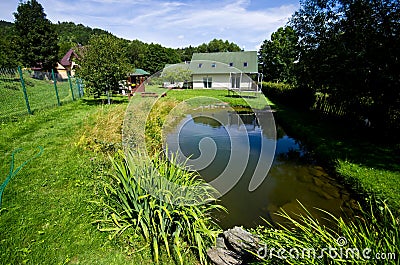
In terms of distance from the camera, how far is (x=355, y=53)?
7367 mm

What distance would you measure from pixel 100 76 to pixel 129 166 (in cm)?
1071

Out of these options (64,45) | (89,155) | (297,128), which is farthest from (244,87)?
(64,45)

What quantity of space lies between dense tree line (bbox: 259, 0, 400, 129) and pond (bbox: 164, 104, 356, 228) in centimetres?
294

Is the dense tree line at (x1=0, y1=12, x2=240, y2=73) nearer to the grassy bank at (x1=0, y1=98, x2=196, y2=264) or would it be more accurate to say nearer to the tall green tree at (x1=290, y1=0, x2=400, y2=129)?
the grassy bank at (x1=0, y1=98, x2=196, y2=264)

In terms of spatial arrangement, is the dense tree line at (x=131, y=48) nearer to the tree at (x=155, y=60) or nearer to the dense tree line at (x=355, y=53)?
the tree at (x=155, y=60)

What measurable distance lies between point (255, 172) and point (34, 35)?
3445 cm

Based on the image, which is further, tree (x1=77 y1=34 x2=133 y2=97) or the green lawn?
tree (x1=77 y1=34 x2=133 y2=97)

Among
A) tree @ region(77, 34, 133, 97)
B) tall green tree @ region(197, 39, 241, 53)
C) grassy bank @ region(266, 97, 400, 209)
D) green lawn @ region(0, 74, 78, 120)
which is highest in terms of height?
tall green tree @ region(197, 39, 241, 53)

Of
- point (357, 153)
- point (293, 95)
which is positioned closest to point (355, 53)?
point (357, 153)

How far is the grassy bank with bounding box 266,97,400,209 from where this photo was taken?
4631 millimetres

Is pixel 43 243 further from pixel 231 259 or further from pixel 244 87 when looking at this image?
pixel 244 87

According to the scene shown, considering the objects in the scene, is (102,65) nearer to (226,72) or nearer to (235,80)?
(226,72)

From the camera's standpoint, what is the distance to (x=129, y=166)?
2963mm

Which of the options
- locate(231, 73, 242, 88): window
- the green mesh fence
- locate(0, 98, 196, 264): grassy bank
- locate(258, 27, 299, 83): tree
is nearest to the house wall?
locate(231, 73, 242, 88): window
